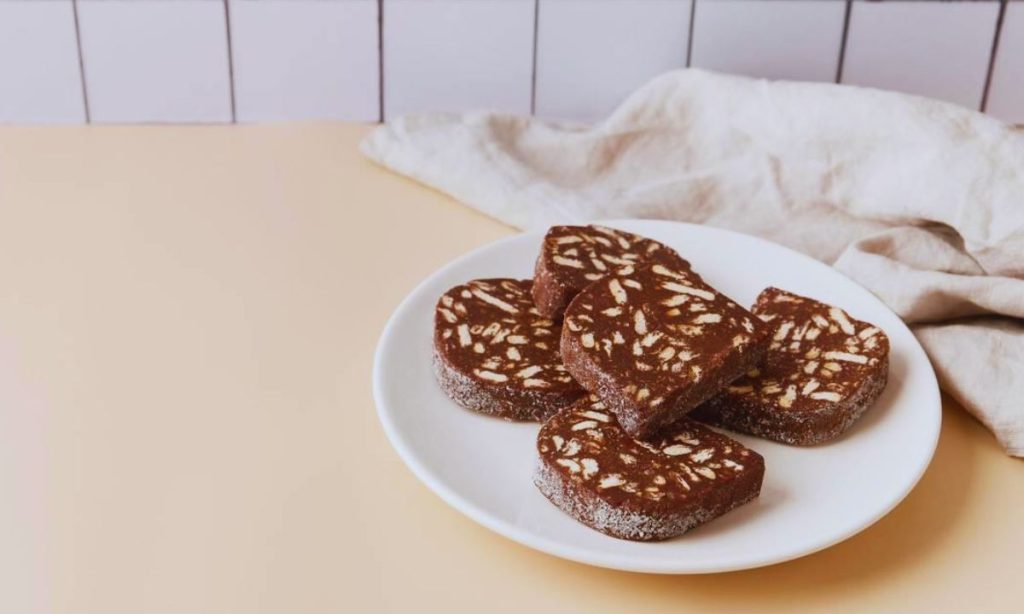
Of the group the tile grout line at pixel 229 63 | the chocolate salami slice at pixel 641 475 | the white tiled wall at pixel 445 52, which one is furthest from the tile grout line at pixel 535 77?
the chocolate salami slice at pixel 641 475

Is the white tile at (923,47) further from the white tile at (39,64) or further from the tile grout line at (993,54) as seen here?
the white tile at (39,64)

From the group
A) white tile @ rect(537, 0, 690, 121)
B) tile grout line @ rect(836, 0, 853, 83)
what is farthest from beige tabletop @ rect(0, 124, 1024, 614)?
tile grout line @ rect(836, 0, 853, 83)

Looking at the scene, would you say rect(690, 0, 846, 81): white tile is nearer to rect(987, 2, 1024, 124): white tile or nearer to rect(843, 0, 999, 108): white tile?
rect(843, 0, 999, 108): white tile

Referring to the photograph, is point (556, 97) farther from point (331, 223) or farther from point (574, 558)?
point (574, 558)

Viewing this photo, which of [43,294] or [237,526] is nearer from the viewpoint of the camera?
[237,526]

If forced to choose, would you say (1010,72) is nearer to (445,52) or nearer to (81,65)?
(445,52)

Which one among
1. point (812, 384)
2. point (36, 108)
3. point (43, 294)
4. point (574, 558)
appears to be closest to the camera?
point (574, 558)

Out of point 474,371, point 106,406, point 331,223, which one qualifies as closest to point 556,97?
point 331,223

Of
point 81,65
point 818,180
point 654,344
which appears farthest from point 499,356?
Answer: point 81,65
